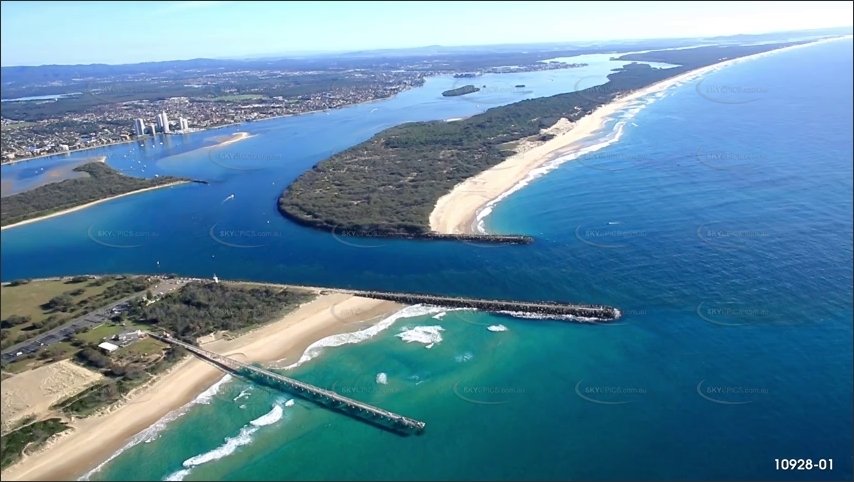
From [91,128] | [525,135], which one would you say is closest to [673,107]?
[525,135]

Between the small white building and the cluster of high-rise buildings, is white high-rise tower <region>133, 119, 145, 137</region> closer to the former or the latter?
the cluster of high-rise buildings

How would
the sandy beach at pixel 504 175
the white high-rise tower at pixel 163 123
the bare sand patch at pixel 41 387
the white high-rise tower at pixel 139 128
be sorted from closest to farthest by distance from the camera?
the bare sand patch at pixel 41 387 < the sandy beach at pixel 504 175 < the white high-rise tower at pixel 139 128 < the white high-rise tower at pixel 163 123

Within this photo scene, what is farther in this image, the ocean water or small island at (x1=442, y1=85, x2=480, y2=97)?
small island at (x1=442, y1=85, x2=480, y2=97)

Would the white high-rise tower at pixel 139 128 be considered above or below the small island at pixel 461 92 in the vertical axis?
below

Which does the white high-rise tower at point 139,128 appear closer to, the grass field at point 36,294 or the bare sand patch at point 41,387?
the grass field at point 36,294

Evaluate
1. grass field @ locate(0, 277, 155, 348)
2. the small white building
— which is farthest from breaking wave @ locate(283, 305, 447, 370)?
grass field @ locate(0, 277, 155, 348)

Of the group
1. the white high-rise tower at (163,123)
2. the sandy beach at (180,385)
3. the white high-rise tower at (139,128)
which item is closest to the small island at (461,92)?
the white high-rise tower at (163,123)

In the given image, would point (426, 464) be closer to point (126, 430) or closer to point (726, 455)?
point (726, 455)
